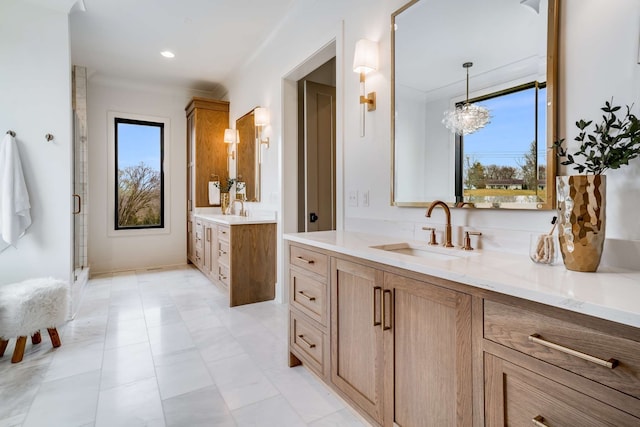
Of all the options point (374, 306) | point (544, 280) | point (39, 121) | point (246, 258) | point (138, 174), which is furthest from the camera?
point (138, 174)

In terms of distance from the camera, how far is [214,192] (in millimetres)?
5023

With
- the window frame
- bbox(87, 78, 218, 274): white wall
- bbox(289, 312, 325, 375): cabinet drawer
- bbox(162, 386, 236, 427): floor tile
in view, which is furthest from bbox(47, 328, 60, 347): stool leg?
the window frame

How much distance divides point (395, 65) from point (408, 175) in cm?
70

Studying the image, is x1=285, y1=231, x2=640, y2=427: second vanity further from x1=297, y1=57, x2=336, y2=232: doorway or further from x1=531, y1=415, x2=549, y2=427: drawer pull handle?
x1=297, y1=57, x2=336, y2=232: doorway

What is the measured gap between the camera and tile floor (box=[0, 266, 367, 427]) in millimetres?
1660

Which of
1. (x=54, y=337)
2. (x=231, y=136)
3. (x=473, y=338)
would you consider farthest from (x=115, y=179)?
(x=473, y=338)

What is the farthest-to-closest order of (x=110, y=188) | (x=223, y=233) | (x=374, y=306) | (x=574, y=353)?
(x=110, y=188)
(x=223, y=233)
(x=374, y=306)
(x=574, y=353)

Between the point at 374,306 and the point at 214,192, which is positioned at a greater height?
the point at 214,192

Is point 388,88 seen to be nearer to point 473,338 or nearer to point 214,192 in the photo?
point 473,338

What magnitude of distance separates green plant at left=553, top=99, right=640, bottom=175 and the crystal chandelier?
440mm

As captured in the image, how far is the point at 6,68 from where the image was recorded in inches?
107

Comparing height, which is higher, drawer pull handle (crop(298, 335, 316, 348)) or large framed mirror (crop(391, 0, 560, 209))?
large framed mirror (crop(391, 0, 560, 209))

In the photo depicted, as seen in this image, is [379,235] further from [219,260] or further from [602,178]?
[219,260]

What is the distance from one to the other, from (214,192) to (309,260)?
11.6 ft
